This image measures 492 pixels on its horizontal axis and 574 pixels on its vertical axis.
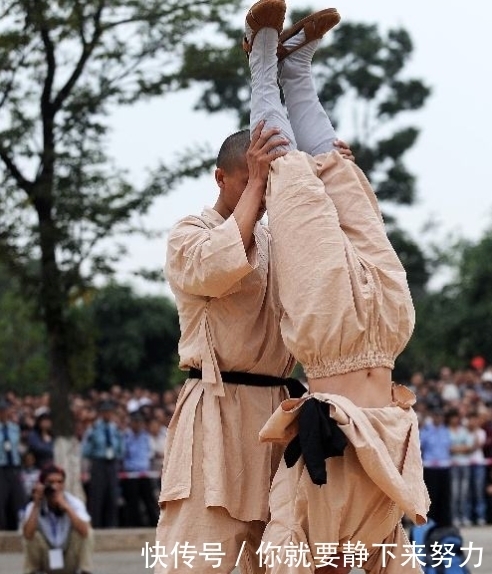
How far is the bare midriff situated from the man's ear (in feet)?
3.46

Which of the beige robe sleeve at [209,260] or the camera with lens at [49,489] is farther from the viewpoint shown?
the camera with lens at [49,489]

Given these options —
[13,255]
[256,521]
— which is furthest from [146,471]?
[256,521]

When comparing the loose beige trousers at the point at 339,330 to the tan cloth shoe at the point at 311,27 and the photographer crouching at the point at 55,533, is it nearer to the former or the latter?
the tan cloth shoe at the point at 311,27

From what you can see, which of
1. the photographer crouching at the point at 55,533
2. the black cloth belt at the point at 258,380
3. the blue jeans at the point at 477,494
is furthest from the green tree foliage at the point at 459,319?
the black cloth belt at the point at 258,380

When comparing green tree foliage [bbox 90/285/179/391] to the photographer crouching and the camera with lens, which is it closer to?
the photographer crouching

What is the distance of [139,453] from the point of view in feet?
55.4

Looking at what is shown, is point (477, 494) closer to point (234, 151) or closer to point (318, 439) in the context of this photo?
point (234, 151)

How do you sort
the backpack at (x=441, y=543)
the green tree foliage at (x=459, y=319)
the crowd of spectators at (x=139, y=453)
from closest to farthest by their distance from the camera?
the backpack at (x=441, y=543), the crowd of spectators at (x=139, y=453), the green tree foliage at (x=459, y=319)

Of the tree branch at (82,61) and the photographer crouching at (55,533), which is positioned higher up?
the tree branch at (82,61)

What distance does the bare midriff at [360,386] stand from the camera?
4.86m

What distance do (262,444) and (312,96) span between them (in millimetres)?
1375

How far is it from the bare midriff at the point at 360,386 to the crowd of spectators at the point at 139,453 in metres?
10.8

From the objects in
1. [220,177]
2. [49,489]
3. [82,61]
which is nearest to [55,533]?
[49,489]

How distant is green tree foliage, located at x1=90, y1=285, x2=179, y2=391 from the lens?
3897cm
